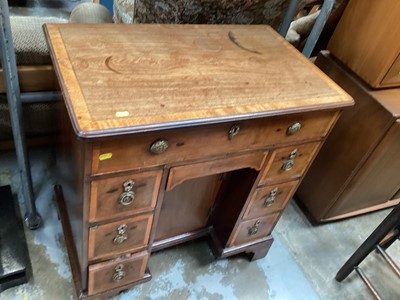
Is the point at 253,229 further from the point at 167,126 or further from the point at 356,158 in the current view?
the point at 167,126

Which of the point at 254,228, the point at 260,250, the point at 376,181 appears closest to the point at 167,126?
the point at 254,228

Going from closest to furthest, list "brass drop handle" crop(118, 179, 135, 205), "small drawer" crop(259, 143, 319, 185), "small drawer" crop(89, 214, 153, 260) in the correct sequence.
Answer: "brass drop handle" crop(118, 179, 135, 205), "small drawer" crop(89, 214, 153, 260), "small drawer" crop(259, 143, 319, 185)

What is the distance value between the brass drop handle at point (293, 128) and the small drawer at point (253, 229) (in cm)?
41

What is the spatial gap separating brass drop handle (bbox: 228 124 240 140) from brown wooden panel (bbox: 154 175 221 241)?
31cm

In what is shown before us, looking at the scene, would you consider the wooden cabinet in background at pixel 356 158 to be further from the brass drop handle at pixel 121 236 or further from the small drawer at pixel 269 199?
the brass drop handle at pixel 121 236

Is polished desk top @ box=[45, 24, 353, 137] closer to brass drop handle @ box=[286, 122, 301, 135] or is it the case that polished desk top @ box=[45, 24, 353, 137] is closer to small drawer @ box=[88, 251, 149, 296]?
brass drop handle @ box=[286, 122, 301, 135]

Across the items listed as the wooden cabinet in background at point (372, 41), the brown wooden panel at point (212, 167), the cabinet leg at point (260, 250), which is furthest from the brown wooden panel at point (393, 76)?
the cabinet leg at point (260, 250)

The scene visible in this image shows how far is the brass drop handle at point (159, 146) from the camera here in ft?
2.64

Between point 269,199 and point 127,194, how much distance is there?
1.71 feet

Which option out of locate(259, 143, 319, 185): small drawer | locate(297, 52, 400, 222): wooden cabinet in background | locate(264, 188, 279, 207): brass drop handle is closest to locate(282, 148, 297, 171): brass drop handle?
locate(259, 143, 319, 185): small drawer

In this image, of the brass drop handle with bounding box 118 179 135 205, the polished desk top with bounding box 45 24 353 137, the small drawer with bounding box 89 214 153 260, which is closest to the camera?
the polished desk top with bounding box 45 24 353 137

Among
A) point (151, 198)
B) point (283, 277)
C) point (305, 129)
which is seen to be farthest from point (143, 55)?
point (283, 277)

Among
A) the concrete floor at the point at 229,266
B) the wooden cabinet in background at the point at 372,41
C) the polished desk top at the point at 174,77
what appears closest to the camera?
the polished desk top at the point at 174,77

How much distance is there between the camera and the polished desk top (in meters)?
0.76
